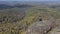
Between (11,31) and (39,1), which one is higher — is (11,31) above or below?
below

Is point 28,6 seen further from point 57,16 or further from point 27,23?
point 57,16

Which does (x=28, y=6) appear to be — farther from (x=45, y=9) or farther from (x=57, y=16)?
(x=57, y=16)

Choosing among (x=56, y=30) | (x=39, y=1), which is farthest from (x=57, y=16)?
(x=39, y=1)

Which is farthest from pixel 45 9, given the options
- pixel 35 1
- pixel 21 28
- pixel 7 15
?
pixel 7 15

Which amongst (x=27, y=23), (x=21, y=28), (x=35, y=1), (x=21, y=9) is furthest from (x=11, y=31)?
(x=35, y=1)

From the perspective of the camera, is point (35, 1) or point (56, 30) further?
point (35, 1)

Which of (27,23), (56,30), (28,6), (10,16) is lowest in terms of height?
(56,30)

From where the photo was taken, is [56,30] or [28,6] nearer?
[56,30]

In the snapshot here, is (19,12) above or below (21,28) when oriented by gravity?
above
